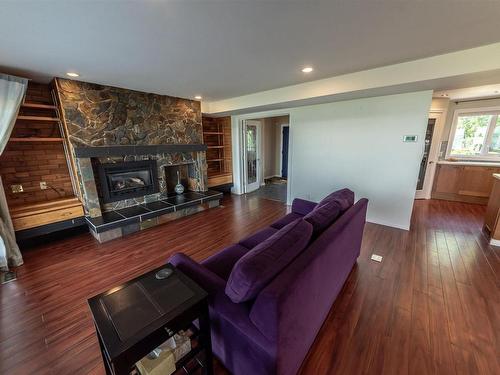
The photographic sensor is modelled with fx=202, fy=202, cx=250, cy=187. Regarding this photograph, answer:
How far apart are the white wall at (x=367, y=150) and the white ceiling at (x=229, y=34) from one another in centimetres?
92

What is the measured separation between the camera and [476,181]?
427 centimetres

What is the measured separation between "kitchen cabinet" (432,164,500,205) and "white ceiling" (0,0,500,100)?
3.60 metres

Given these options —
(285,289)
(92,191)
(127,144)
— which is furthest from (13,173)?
(285,289)

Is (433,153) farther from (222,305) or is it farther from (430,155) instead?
(222,305)

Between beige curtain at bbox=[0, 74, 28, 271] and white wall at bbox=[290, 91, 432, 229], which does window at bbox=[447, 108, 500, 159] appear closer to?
white wall at bbox=[290, 91, 432, 229]

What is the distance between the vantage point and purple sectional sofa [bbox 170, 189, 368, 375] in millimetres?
946

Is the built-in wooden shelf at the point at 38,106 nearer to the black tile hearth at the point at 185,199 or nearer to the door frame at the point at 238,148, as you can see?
the black tile hearth at the point at 185,199

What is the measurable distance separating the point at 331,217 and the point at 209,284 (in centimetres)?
109

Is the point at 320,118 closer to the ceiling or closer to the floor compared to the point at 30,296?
closer to the ceiling

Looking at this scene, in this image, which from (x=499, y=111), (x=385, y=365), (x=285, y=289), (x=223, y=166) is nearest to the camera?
(x=285, y=289)

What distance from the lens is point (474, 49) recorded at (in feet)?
6.57

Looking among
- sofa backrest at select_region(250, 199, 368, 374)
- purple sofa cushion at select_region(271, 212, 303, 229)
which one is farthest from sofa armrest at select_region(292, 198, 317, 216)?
sofa backrest at select_region(250, 199, 368, 374)

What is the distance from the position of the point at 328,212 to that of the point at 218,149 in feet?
14.8

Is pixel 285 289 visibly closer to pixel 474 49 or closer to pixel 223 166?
pixel 474 49
